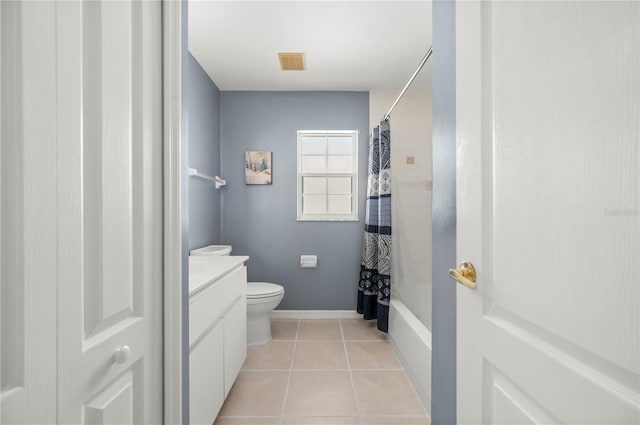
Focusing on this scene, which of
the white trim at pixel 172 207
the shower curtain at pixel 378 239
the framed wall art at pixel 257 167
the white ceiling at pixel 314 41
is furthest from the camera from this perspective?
the framed wall art at pixel 257 167

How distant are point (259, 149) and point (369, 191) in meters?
1.25

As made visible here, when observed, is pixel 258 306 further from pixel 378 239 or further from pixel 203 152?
pixel 203 152

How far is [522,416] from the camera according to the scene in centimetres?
63

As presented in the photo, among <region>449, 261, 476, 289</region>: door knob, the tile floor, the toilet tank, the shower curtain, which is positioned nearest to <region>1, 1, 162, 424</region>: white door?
<region>449, 261, 476, 289</region>: door knob

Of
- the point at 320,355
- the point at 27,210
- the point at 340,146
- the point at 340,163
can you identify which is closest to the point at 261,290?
the point at 320,355

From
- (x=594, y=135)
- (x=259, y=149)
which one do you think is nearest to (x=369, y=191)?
(x=259, y=149)

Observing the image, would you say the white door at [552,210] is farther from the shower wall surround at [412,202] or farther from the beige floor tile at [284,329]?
the beige floor tile at [284,329]

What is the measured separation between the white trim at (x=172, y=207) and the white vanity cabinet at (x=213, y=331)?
28cm

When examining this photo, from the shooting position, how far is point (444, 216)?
105cm

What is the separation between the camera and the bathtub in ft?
5.91

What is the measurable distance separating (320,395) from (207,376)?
80cm

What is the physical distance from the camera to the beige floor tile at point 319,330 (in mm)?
2793

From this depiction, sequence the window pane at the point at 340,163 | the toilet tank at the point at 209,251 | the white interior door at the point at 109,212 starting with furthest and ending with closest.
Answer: the window pane at the point at 340,163
the toilet tank at the point at 209,251
the white interior door at the point at 109,212

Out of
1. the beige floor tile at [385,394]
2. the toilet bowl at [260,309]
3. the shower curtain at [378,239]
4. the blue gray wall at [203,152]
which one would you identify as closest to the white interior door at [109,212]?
the beige floor tile at [385,394]
